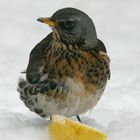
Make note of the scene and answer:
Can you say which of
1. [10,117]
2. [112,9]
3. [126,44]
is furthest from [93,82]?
[112,9]

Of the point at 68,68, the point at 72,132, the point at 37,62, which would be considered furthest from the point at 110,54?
the point at 72,132

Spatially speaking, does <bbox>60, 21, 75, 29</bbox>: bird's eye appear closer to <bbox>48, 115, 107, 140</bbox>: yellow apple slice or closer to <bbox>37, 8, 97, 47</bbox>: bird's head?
<bbox>37, 8, 97, 47</bbox>: bird's head

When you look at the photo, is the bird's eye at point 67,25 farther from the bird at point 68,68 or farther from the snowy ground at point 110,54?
the snowy ground at point 110,54

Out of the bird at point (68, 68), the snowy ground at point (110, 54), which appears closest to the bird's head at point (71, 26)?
the bird at point (68, 68)

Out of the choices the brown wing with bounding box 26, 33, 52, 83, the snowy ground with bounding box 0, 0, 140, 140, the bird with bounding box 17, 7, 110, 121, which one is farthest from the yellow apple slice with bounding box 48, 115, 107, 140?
the brown wing with bounding box 26, 33, 52, 83

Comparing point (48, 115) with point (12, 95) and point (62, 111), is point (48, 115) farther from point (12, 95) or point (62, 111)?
point (12, 95)

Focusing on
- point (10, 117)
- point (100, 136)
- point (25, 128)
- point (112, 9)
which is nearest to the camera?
point (100, 136)
